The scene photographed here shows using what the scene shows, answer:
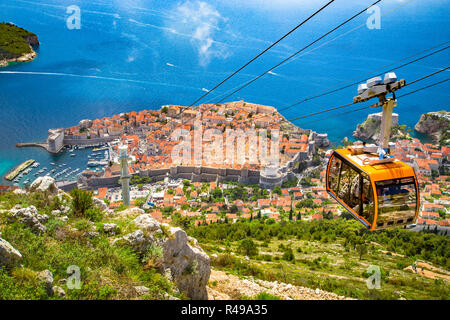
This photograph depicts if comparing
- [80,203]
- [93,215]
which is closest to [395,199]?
[93,215]

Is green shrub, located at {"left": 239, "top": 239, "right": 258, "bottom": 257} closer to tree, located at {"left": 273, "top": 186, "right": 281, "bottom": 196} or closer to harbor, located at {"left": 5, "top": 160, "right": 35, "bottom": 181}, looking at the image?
tree, located at {"left": 273, "top": 186, "right": 281, "bottom": 196}

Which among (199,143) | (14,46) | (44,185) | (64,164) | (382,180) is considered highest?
(14,46)

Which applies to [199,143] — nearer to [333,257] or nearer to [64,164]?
[64,164]

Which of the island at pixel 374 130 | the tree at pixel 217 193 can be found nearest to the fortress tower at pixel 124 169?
the tree at pixel 217 193

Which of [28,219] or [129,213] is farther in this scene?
[129,213]

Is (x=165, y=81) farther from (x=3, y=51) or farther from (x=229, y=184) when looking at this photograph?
(x=229, y=184)

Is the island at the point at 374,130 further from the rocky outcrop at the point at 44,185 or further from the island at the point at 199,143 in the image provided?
the rocky outcrop at the point at 44,185
